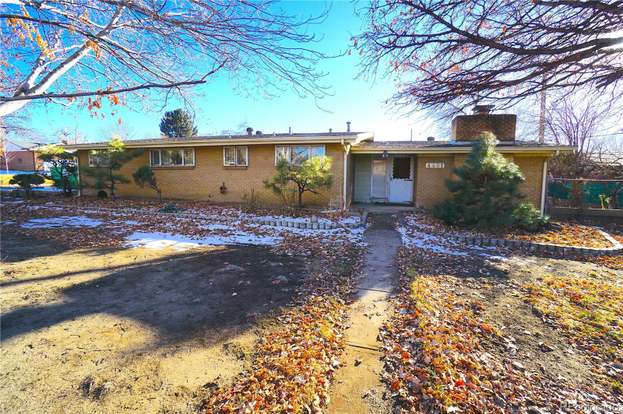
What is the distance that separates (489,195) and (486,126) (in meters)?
6.28

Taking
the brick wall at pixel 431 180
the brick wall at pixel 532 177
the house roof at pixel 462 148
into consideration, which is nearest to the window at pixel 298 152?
the house roof at pixel 462 148

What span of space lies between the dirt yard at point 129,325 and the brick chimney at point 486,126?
10.8m

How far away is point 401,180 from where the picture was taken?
12742 mm

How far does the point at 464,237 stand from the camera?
7340mm

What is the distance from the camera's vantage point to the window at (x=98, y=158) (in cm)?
1385

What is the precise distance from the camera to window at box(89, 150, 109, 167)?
13.9 metres

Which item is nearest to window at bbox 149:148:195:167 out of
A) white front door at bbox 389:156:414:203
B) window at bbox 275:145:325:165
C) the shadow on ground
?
window at bbox 275:145:325:165

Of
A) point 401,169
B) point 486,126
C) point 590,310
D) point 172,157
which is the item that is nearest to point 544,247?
point 590,310

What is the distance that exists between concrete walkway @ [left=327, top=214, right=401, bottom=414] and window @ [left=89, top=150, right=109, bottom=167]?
1452cm

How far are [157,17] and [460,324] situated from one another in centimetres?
472

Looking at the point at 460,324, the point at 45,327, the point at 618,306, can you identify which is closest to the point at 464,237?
the point at 618,306

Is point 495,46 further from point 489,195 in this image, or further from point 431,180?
point 431,180

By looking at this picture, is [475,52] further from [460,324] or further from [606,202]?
[606,202]

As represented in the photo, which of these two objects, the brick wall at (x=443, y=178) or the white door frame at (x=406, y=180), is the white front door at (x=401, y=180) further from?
the brick wall at (x=443, y=178)
